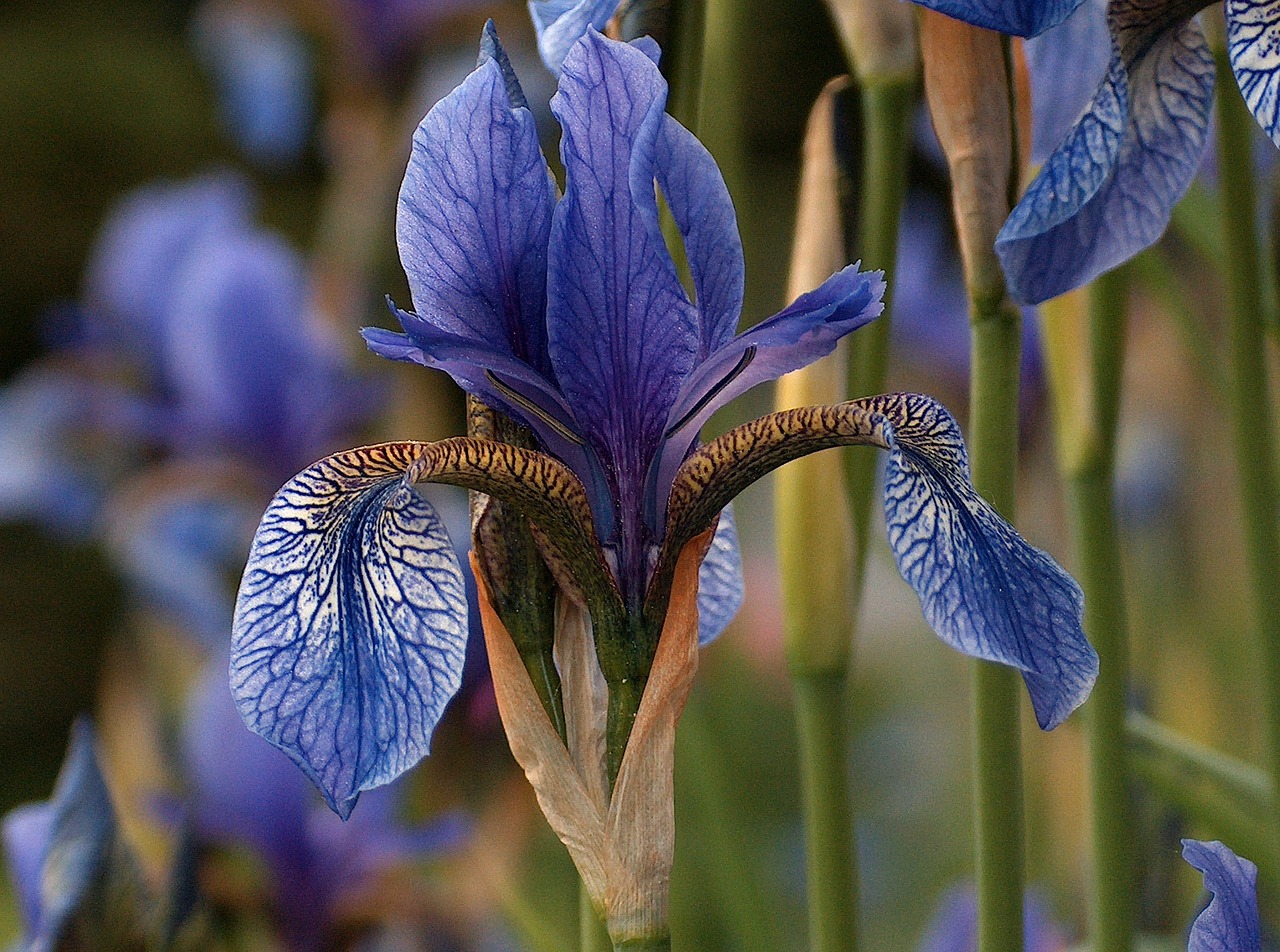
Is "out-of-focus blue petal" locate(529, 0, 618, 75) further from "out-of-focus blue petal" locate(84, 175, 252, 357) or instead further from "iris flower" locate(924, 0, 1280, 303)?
"out-of-focus blue petal" locate(84, 175, 252, 357)

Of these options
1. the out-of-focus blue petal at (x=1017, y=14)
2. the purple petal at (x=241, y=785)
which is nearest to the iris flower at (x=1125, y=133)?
the out-of-focus blue petal at (x=1017, y=14)

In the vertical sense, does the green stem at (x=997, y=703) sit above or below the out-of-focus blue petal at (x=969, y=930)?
above

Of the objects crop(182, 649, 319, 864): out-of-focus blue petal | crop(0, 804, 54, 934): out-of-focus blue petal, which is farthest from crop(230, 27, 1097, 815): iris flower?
crop(182, 649, 319, 864): out-of-focus blue petal

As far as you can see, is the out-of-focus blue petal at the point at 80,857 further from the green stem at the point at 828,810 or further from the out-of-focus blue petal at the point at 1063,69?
the out-of-focus blue petal at the point at 1063,69

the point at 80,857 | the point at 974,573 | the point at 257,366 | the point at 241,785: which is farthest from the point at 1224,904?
the point at 257,366

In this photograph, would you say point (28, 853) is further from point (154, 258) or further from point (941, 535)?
point (154, 258)
